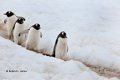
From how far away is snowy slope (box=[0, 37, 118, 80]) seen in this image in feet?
10.5

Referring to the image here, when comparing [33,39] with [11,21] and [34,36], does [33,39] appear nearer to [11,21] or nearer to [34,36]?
[34,36]

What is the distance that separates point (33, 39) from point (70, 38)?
1.20m

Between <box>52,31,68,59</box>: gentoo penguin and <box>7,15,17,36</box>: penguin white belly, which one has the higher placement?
<box>7,15,17,36</box>: penguin white belly

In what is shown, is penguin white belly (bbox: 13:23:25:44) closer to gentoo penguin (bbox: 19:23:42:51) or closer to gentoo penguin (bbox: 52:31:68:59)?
gentoo penguin (bbox: 19:23:42:51)

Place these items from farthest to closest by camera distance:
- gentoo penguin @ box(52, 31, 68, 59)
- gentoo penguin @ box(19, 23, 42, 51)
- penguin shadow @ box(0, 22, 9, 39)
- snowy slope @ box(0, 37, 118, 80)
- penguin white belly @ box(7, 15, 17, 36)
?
penguin shadow @ box(0, 22, 9, 39) → penguin white belly @ box(7, 15, 17, 36) → gentoo penguin @ box(19, 23, 42, 51) → gentoo penguin @ box(52, 31, 68, 59) → snowy slope @ box(0, 37, 118, 80)

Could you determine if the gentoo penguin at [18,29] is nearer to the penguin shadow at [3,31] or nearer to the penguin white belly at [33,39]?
the penguin white belly at [33,39]

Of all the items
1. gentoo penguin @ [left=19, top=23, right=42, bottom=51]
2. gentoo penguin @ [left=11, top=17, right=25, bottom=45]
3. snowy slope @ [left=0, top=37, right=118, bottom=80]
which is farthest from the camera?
gentoo penguin @ [left=11, top=17, right=25, bottom=45]

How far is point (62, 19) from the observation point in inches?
309

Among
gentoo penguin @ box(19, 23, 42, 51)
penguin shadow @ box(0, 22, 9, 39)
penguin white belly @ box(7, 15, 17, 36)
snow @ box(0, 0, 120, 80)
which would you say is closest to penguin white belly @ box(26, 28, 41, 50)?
gentoo penguin @ box(19, 23, 42, 51)

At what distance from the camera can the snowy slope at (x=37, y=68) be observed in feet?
10.5

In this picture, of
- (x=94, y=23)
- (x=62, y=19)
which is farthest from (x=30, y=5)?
(x=94, y=23)

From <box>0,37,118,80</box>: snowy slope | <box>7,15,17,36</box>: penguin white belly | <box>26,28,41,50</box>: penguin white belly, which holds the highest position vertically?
<box>7,15,17,36</box>: penguin white belly

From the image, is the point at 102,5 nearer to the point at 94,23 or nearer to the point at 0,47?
the point at 94,23

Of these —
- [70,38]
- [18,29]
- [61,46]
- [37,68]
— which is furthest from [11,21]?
[37,68]
